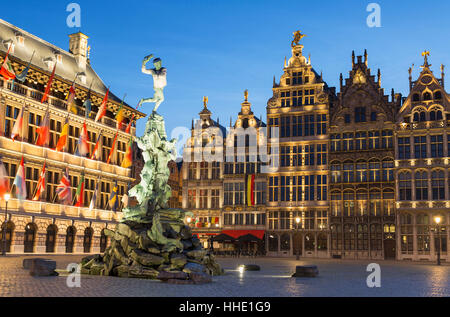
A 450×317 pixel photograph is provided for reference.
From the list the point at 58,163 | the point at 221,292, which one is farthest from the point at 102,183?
the point at 221,292

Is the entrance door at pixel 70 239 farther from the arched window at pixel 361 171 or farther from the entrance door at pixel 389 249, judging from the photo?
the entrance door at pixel 389 249

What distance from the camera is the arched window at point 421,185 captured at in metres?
53.1

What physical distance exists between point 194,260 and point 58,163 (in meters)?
28.5

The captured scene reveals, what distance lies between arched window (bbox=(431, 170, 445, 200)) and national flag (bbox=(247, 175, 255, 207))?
64.8ft

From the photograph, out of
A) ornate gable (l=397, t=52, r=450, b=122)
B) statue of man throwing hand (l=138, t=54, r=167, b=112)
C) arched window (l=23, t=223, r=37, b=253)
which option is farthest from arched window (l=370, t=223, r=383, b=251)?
statue of man throwing hand (l=138, t=54, r=167, b=112)

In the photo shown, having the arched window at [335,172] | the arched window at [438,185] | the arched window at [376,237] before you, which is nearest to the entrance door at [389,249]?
the arched window at [376,237]

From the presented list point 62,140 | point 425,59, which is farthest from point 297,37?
point 62,140

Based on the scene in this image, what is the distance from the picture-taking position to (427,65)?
54844 millimetres

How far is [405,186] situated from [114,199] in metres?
29.8

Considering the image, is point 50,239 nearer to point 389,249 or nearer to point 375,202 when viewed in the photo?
point 375,202

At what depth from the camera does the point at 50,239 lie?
4459 centimetres

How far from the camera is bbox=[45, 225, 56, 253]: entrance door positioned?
44.1 meters

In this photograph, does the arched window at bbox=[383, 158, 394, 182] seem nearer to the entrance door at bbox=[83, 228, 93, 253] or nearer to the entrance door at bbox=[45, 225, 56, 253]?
the entrance door at bbox=[83, 228, 93, 253]
